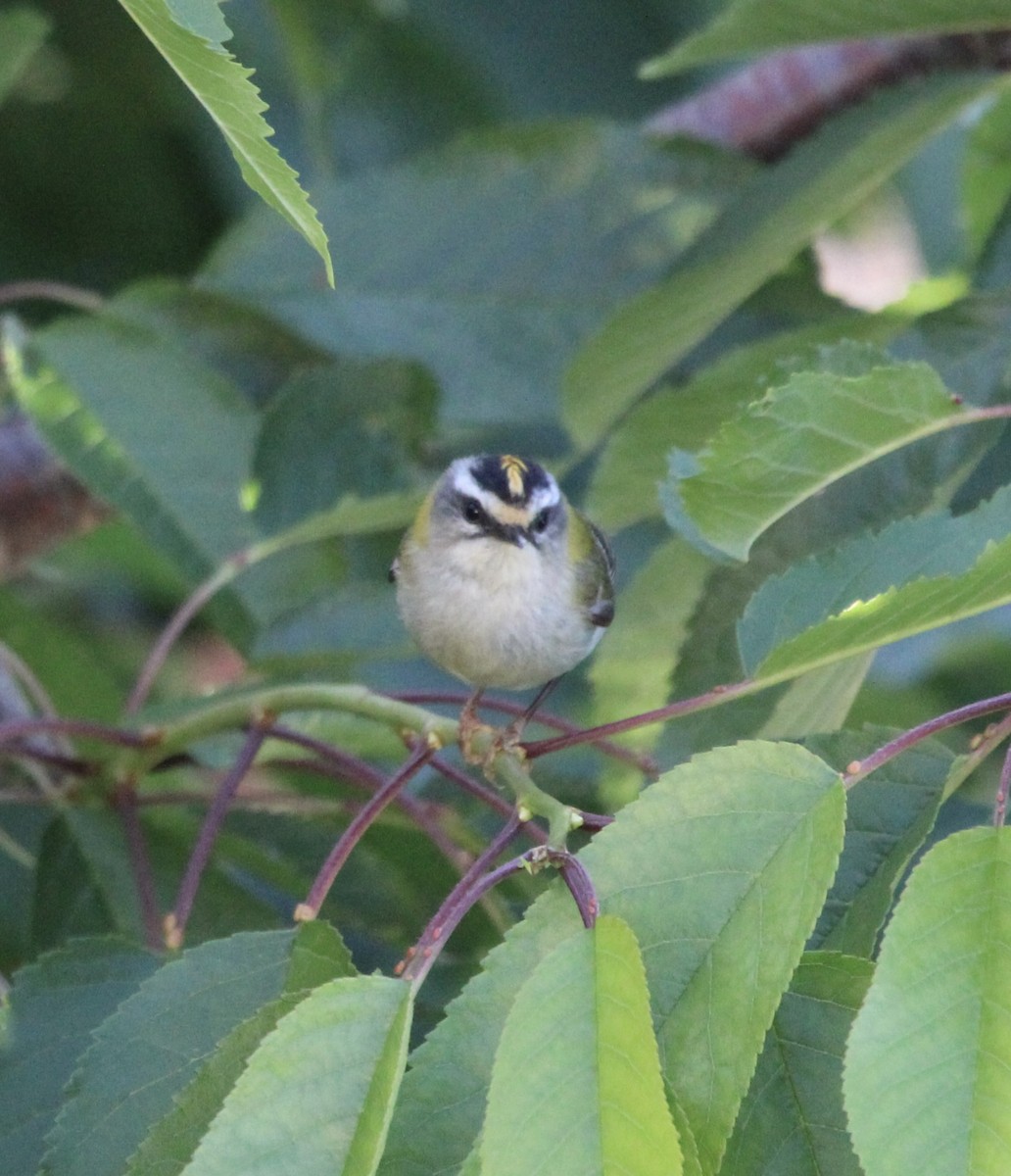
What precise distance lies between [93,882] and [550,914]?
1.19m

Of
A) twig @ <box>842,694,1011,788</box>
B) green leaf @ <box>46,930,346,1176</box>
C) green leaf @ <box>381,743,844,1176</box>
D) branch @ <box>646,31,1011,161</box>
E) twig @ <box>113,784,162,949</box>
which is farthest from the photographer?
branch @ <box>646,31,1011,161</box>

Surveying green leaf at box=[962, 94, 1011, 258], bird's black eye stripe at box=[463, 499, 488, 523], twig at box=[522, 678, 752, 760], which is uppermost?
twig at box=[522, 678, 752, 760]

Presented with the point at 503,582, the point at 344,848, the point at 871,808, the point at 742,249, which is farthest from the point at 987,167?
the point at 344,848

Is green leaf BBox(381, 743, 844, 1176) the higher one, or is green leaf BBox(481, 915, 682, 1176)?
green leaf BBox(481, 915, 682, 1176)

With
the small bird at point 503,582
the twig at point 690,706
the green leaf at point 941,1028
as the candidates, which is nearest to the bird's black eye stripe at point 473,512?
the small bird at point 503,582

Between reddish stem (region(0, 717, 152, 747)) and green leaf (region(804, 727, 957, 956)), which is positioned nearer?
green leaf (region(804, 727, 957, 956))

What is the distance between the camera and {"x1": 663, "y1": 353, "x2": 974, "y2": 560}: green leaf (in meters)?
1.54

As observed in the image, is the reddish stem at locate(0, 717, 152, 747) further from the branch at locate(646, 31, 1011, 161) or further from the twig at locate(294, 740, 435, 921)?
the branch at locate(646, 31, 1011, 161)

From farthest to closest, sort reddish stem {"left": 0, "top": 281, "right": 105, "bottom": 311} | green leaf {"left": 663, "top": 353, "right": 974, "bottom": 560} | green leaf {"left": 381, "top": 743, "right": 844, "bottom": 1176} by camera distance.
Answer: reddish stem {"left": 0, "top": 281, "right": 105, "bottom": 311} < green leaf {"left": 663, "top": 353, "right": 974, "bottom": 560} < green leaf {"left": 381, "top": 743, "right": 844, "bottom": 1176}

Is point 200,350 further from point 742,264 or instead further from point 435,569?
point 742,264

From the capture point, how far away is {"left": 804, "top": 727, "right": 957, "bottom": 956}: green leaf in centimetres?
142

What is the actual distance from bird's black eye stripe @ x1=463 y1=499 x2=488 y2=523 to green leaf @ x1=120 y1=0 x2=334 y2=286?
Result: 152 cm

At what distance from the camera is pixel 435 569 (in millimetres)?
2740

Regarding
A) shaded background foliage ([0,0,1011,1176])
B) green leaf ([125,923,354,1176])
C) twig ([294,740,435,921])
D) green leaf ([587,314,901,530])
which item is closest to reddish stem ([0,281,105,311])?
shaded background foliage ([0,0,1011,1176])
